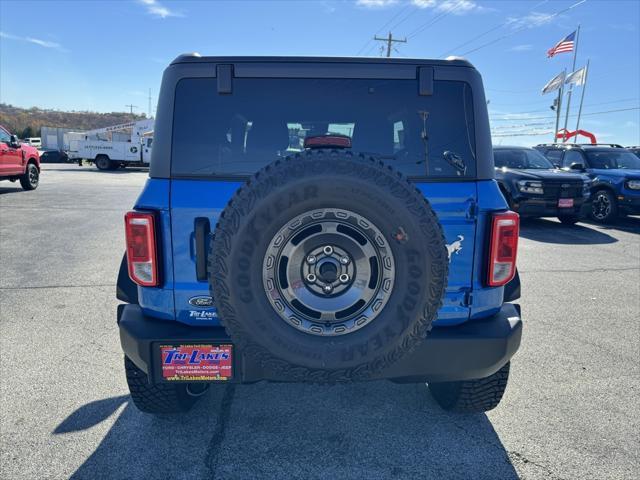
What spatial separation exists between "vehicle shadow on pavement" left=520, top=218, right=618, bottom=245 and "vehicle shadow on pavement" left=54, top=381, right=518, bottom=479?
7233 mm

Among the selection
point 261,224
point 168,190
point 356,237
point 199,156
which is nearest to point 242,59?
point 199,156

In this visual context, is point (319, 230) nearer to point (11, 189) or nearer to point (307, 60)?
point (307, 60)

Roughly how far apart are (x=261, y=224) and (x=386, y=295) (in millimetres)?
620

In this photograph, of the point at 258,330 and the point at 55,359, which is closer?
the point at 258,330

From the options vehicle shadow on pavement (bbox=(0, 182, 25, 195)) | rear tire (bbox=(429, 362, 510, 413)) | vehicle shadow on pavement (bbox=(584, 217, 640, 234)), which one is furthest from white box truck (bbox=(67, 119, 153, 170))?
rear tire (bbox=(429, 362, 510, 413))

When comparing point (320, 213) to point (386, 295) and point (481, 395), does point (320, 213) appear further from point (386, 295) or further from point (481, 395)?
point (481, 395)

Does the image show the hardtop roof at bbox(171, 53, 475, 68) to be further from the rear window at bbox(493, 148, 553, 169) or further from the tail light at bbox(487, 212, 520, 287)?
the rear window at bbox(493, 148, 553, 169)

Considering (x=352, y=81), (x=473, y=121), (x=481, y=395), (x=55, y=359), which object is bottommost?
(x=55, y=359)

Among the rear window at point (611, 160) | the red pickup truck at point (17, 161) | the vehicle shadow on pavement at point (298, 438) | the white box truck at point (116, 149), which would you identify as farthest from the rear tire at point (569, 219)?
the white box truck at point (116, 149)

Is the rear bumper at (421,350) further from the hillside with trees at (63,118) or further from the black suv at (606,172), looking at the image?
the hillside with trees at (63,118)

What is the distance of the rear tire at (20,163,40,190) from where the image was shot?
14.7m

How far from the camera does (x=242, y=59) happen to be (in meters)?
2.29

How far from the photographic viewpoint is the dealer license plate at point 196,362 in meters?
2.16

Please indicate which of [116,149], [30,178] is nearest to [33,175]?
[30,178]
